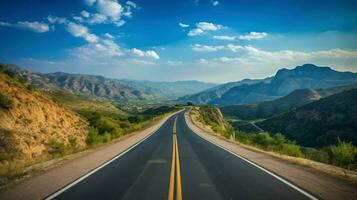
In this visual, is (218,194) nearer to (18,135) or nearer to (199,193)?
(199,193)

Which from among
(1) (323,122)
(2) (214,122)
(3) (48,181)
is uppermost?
(3) (48,181)

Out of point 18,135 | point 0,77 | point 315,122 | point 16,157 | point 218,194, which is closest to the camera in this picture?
point 218,194

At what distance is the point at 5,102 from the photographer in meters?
25.6

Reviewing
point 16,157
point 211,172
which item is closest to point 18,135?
point 16,157

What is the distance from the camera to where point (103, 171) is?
11.5 m

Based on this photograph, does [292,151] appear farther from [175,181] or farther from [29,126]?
[29,126]

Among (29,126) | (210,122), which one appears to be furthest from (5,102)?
(210,122)

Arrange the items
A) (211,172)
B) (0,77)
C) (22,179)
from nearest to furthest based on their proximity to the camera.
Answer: (22,179), (211,172), (0,77)

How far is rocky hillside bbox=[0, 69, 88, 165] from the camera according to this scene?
21.3 metres

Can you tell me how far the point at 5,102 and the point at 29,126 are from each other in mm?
2985

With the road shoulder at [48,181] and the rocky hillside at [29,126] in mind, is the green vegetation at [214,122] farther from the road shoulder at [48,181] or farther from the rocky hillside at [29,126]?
the road shoulder at [48,181]

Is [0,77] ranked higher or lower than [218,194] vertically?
higher

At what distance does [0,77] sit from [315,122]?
9783 centimetres

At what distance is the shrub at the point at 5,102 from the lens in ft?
83.3
